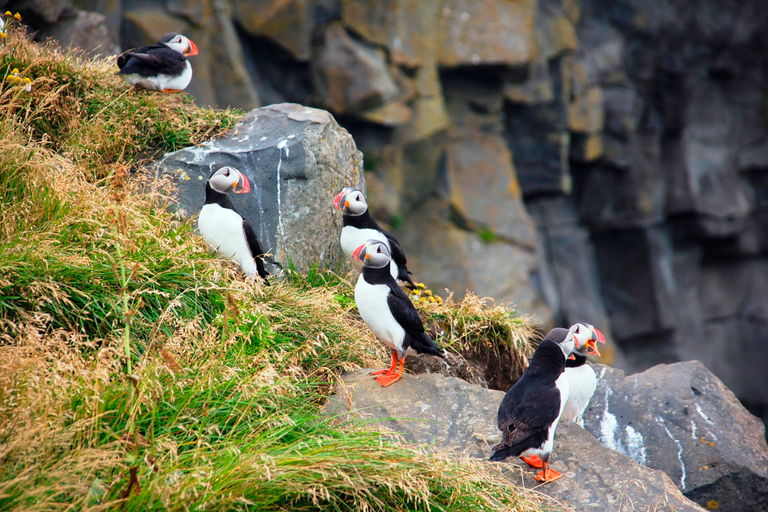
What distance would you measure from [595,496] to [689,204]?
41.2 ft

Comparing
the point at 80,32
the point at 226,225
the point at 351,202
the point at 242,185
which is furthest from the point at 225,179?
the point at 80,32

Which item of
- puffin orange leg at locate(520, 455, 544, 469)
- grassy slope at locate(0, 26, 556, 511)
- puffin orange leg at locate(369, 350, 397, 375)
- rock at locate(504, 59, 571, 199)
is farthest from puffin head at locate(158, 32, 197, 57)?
rock at locate(504, 59, 571, 199)

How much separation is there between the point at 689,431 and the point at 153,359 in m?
3.25

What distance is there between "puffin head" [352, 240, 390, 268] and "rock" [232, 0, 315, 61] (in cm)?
772

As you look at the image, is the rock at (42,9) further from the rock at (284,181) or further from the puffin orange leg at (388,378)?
the puffin orange leg at (388,378)

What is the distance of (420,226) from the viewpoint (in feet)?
39.8

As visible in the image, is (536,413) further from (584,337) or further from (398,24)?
(398,24)

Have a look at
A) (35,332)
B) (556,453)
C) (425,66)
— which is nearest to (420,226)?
(425,66)

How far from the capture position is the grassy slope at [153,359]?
2.22 m

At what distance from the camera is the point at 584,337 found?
3.75 metres

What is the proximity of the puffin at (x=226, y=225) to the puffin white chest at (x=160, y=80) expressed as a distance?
4.49 ft

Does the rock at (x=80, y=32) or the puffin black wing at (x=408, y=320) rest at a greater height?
the rock at (x=80, y=32)

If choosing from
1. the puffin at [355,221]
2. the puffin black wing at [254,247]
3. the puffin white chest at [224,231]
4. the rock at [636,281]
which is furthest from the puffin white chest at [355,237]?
the rock at [636,281]

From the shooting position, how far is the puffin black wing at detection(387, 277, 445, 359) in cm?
353
